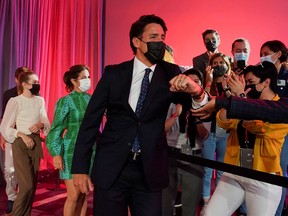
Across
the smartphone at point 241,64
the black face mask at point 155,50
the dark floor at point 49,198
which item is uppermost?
the black face mask at point 155,50

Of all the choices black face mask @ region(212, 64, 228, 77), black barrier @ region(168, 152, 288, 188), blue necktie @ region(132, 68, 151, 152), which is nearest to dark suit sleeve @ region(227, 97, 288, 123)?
black barrier @ region(168, 152, 288, 188)

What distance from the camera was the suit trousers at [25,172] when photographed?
3922 mm

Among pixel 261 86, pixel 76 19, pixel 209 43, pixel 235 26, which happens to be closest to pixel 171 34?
pixel 235 26

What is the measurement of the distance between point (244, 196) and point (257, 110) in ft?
3.58

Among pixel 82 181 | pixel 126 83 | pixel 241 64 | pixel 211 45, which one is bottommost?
pixel 82 181

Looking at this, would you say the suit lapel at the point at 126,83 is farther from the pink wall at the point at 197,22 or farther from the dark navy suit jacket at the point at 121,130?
the pink wall at the point at 197,22

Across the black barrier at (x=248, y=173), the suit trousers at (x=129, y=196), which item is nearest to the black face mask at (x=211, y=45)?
the black barrier at (x=248, y=173)

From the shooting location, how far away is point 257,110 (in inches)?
74.0

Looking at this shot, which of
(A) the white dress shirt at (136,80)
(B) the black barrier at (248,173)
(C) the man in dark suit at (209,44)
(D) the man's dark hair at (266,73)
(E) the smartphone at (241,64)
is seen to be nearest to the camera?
(B) the black barrier at (248,173)

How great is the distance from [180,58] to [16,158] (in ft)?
12.8

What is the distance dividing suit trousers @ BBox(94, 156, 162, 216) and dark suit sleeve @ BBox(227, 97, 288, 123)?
758mm

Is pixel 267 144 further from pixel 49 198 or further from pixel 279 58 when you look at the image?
pixel 49 198

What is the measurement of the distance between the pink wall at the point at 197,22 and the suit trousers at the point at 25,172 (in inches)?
133

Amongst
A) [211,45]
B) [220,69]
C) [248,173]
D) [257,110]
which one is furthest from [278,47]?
[257,110]
